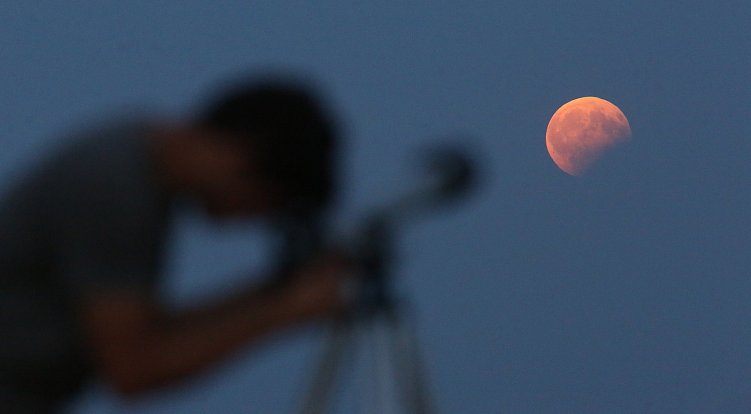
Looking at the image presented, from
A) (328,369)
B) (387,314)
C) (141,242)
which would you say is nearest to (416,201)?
(387,314)

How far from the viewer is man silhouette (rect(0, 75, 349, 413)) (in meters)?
0.86

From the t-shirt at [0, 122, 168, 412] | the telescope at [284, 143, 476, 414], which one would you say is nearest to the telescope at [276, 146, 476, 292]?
the telescope at [284, 143, 476, 414]

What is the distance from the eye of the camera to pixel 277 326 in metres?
0.89

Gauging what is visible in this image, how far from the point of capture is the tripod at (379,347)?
1112mm

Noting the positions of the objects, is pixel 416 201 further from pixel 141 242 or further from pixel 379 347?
pixel 141 242

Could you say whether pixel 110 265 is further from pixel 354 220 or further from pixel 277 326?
pixel 354 220

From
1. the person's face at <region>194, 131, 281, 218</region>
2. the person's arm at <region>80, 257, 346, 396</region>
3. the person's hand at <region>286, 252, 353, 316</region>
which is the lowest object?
the person's arm at <region>80, 257, 346, 396</region>

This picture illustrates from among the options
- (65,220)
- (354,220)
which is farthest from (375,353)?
(65,220)

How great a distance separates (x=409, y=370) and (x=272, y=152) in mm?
373

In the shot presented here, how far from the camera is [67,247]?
876 mm

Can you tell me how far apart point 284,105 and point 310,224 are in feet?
0.44

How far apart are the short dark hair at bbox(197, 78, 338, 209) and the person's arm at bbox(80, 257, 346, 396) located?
11 centimetres

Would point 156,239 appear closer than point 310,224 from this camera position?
Yes

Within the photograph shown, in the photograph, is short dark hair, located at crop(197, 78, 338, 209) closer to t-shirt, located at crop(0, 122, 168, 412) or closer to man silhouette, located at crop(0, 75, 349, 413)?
man silhouette, located at crop(0, 75, 349, 413)
